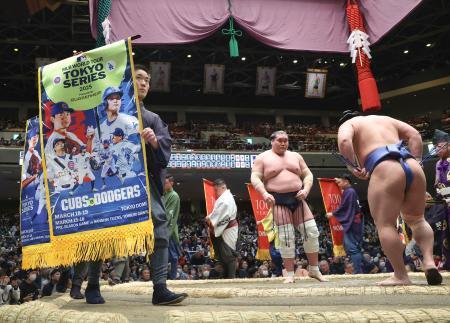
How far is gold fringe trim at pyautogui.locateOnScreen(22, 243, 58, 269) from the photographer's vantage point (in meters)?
2.06

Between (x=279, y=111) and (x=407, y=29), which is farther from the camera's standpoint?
(x=279, y=111)

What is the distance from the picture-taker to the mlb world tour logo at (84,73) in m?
2.06

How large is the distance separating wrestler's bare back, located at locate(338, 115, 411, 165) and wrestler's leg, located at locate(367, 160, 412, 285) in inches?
7.0

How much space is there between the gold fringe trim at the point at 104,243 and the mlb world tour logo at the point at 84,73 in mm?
651

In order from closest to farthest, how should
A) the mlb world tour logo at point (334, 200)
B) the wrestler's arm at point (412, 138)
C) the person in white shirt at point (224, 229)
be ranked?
1. the wrestler's arm at point (412, 138)
2. the person in white shirt at point (224, 229)
3. the mlb world tour logo at point (334, 200)

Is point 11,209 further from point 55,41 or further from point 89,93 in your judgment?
point 89,93

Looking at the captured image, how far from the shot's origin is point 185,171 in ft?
49.8

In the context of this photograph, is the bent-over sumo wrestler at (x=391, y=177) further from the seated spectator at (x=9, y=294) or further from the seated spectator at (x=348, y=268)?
the seated spectator at (x=9, y=294)

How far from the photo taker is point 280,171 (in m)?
3.46

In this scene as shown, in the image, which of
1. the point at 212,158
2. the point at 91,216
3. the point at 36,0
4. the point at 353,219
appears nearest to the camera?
the point at 91,216

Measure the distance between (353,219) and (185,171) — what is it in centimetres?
1030

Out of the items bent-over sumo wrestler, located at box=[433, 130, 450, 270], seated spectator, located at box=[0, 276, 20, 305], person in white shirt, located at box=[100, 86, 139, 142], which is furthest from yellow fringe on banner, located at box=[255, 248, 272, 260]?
person in white shirt, located at box=[100, 86, 139, 142]

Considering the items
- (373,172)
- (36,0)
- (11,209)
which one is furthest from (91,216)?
(11,209)

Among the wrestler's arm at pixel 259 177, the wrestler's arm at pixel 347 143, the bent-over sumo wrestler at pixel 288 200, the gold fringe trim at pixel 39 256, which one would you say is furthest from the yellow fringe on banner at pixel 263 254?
the gold fringe trim at pixel 39 256
